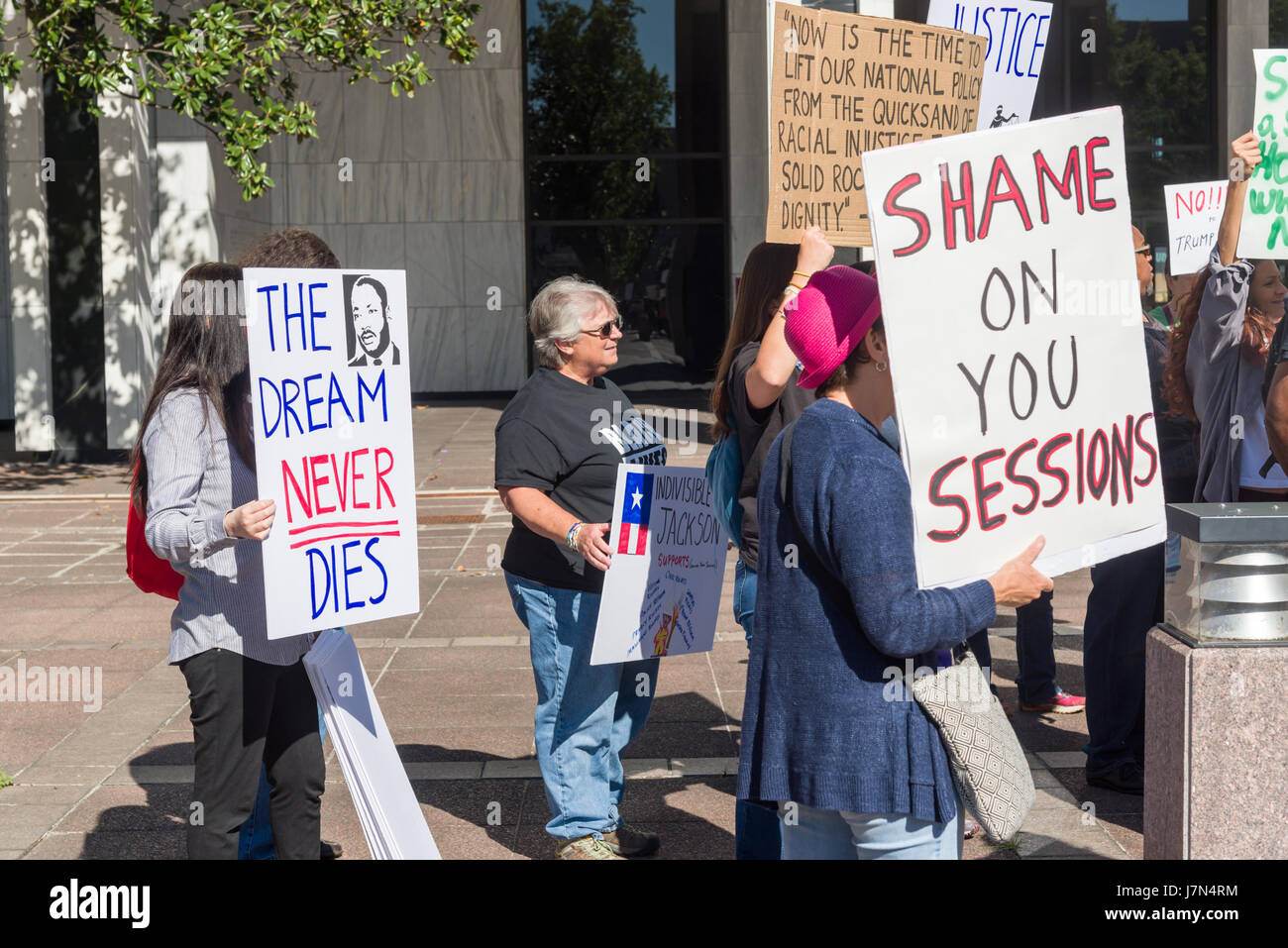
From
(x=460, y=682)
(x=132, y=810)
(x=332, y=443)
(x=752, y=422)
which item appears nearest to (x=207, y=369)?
(x=332, y=443)

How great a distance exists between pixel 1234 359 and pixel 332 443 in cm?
305

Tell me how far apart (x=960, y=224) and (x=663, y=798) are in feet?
9.91

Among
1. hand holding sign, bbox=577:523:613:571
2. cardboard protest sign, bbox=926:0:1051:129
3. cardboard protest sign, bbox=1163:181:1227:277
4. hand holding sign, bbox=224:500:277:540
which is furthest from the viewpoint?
cardboard protest sign, bbox=1163:181:1227:277

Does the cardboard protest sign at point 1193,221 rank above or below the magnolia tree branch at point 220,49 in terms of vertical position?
below

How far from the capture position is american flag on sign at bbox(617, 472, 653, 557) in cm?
437

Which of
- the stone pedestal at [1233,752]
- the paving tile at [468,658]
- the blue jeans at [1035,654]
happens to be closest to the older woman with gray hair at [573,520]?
the stone pedestal at [1233,752]

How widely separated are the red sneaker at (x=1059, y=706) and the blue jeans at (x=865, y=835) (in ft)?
11.4

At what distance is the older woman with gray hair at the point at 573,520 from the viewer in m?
4.45

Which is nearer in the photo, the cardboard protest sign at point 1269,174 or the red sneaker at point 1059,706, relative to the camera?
the cardboard protest sign at point 1269,174

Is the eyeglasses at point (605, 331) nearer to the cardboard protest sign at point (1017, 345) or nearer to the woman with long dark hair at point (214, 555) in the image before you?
the woman with long dark hair at point (214, 555)

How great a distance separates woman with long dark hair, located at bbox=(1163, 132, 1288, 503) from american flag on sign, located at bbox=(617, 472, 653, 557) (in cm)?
196

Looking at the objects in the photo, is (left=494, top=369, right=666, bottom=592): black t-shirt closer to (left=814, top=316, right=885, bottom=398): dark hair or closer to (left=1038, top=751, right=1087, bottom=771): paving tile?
(left=814, top=316, right=885, bottom=398): dark hair

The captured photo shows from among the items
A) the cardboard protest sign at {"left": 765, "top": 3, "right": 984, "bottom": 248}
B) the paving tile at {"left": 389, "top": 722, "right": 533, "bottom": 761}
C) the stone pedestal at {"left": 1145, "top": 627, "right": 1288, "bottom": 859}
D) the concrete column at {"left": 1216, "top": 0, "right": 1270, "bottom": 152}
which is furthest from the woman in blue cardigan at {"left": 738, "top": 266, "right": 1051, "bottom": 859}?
the concrete column at {"left": 1216, "top": 0, "right": 1270, "bottom": 152}
